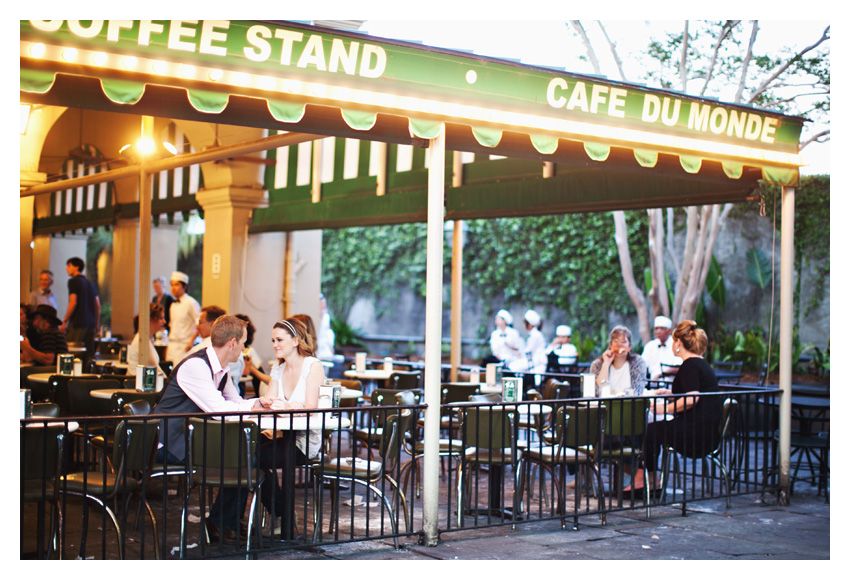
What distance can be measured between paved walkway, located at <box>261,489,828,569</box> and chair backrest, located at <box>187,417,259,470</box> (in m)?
0.66

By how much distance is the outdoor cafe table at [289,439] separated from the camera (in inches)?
220

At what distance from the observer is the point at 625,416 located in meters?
6.98

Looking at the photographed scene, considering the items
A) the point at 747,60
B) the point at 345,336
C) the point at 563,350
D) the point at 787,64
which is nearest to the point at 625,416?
the point at 563,350

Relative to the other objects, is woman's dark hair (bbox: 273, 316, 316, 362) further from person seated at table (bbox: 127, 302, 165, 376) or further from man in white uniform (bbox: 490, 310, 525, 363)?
man in white uniform (bbox: 490, 310, 525, 363)

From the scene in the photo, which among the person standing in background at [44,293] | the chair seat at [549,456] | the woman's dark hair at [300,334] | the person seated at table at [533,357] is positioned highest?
the person standing in background at [44,293]

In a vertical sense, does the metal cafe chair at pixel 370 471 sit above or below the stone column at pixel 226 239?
below

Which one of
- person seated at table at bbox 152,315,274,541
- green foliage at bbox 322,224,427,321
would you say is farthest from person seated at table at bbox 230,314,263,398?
green foliage at bbox 322,224,427,321

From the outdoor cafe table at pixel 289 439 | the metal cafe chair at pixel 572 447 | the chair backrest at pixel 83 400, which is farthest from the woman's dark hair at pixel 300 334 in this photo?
the chair backrest at pixel 83 400

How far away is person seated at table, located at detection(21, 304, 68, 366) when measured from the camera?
9.88m

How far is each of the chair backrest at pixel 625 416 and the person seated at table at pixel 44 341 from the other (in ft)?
20.7

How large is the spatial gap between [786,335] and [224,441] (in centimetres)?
508

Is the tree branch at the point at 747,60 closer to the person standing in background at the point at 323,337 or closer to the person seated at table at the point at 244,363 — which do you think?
the person standing in background at the point at 323,337

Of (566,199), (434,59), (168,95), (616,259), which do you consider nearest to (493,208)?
(566,199)

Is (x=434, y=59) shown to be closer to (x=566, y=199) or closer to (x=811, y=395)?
(x=566, y=199)
